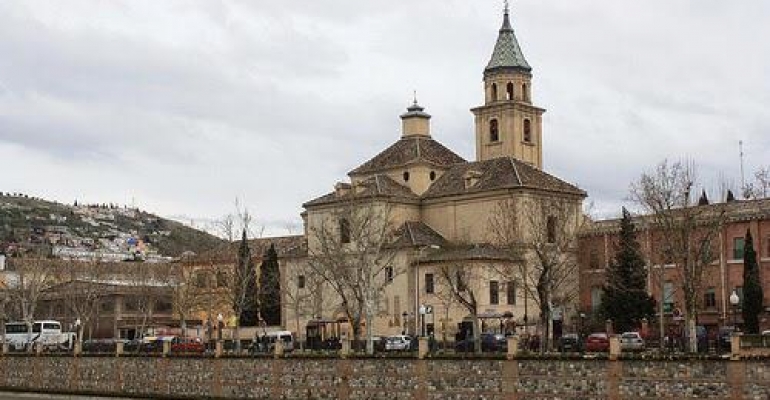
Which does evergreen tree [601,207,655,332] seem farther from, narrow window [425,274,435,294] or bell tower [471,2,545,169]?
bell tower [471,2,545,169]

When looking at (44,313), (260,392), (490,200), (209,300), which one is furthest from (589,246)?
(44,313)

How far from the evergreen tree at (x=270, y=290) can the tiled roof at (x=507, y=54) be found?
893 inches

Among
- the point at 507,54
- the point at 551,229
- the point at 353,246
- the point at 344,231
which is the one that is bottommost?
the point at 353,246

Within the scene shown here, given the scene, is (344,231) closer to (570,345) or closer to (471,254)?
(471,254)

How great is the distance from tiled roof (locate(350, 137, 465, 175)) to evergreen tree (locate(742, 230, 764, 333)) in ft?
86.3

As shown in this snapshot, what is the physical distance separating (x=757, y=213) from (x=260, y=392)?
3640cm

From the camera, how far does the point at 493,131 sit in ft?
310

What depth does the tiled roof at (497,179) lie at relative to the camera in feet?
279

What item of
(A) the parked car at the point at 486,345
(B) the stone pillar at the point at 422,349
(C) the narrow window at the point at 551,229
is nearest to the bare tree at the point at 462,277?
(C) the narrow window at the point at 551,229

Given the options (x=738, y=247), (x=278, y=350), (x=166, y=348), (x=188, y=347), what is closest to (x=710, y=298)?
(x=738, y=247)

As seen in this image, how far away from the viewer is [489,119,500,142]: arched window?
94062mm

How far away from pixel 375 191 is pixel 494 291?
40.1ft

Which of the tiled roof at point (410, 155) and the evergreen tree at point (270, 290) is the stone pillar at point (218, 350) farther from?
the tiled roof at point (410, 155)

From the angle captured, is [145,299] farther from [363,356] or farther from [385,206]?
[363,356]
